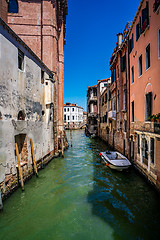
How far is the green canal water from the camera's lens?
4.14 meters

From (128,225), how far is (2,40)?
6881 mm

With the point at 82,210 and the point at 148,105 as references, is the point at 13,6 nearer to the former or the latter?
the point at 148,105

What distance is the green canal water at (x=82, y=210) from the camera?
4137 millimetres

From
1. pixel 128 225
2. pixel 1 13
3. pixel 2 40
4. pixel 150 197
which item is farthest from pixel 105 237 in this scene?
pixel 1 13

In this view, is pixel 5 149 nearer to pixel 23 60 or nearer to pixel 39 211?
pixel 39 211

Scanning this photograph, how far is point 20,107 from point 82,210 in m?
4.58

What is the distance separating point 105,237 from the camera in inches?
157

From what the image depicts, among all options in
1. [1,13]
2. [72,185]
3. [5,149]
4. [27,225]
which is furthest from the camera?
[1,13]

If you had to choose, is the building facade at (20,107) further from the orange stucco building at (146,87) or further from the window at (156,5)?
the window at (156,5)

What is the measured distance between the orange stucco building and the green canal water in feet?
3.84

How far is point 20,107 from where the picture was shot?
6703 mm

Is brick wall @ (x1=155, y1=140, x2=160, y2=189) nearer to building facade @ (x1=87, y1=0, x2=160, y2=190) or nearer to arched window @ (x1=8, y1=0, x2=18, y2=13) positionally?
building facade @ (x1=87, y1=0, x2=160, y2=190)

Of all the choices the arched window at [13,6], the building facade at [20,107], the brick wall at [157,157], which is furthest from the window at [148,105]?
the arched window at [13,6]

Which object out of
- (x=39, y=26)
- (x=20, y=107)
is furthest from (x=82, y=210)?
(x=39, y=26)
